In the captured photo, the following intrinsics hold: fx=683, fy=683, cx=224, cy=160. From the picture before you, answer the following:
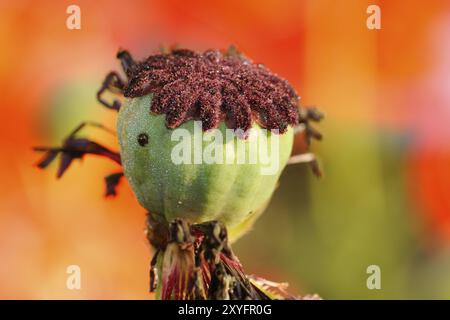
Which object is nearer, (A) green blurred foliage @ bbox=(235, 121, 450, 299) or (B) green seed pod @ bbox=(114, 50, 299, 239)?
(B) green seed pod @ bbox=(114, 50, 299, 239)

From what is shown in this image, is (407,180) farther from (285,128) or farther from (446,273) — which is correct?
(285,128)

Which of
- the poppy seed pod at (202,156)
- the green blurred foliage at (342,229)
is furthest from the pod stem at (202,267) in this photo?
the green blurred foliage at (342,229)

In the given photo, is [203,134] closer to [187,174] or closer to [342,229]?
[187,174]

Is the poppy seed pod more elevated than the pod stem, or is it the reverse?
the poppy seed pod

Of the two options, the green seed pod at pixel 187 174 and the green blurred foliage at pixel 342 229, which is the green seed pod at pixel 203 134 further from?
the green blurred foliage at pixel 342 229

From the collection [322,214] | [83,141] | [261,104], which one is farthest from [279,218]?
[261,104]

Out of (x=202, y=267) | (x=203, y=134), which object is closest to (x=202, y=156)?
(x=203, y=134)

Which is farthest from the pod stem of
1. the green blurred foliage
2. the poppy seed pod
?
the green blurred foliage

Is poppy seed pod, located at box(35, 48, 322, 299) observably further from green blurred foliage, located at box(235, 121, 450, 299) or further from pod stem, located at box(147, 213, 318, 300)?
green blurred foliage, located at box(235, 121, 450, 299)
